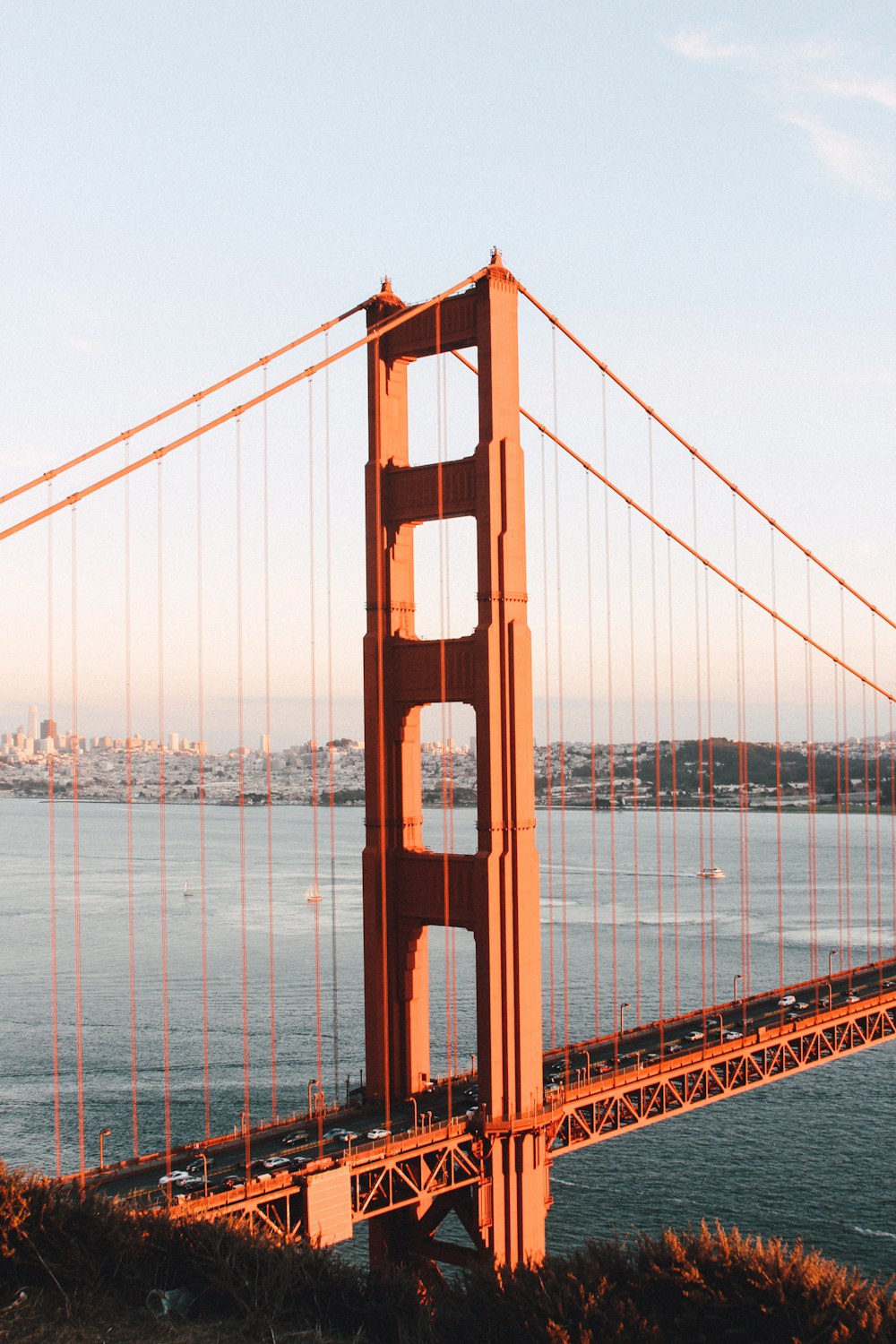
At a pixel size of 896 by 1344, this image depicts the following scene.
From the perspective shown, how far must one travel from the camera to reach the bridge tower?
23281 millimetres

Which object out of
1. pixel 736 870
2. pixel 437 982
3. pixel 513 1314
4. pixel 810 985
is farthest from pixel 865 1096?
pixel 736 870

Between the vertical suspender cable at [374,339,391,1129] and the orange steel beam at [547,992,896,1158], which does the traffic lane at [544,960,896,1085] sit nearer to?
the orange steel beam at [547,992,896,1158]

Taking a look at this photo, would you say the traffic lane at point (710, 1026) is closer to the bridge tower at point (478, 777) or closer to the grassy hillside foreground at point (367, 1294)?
the bridge tower at point (478, 777)

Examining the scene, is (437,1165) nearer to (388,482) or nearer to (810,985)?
(388,482)

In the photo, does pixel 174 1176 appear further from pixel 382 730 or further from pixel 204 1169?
pixel 382 730

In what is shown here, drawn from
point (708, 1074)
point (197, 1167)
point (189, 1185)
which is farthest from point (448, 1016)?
point (189, 1185)

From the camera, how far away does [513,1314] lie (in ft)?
43.1

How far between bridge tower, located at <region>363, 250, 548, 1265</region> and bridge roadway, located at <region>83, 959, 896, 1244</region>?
67cm

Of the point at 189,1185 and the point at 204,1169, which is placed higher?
the point at 204,1169

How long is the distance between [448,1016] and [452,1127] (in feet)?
74.4

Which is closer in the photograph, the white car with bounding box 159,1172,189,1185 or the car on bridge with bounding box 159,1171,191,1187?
the car on bridge with bounding box 159,1171,191,1187

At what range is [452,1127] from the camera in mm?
22469

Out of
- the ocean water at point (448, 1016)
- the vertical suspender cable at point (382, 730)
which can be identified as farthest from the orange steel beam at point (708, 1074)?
the vertical suspender cable at point (382, 730)

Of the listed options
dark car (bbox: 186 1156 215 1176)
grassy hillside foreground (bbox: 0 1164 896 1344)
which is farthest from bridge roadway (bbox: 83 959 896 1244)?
grassy hillside foreground (bbox: 0 1164 896 1344)
